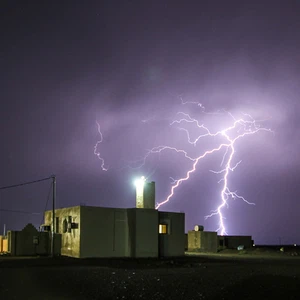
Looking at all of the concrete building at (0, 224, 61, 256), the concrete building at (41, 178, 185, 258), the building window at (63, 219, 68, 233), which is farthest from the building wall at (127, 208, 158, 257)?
the concrete building at (0, 224, 61, 256)

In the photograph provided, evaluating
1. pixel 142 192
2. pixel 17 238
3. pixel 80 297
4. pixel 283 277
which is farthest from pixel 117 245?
pixel 80 297

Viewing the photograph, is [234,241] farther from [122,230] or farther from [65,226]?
[65,226]

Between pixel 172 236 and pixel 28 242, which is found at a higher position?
pixel 172 236

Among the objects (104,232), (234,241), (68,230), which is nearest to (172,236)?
(104,232)

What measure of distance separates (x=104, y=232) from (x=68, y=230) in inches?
93.4

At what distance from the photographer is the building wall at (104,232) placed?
29203 millimetres

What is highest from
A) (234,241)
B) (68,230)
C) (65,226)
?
(65,226)

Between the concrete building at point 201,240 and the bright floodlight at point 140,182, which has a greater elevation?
the bright floodlight at point 140,182

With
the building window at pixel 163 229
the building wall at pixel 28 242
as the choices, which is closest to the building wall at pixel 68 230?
the building wall at pixel 28 242

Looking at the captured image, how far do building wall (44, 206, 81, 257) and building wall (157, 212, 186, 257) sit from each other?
630 cm

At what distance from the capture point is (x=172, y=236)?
33.7m

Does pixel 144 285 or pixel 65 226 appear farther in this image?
pixel 65 226

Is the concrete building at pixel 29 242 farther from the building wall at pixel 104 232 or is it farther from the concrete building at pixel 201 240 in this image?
the concrete building at pixel 201 240

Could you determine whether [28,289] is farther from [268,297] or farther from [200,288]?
[268,297]
